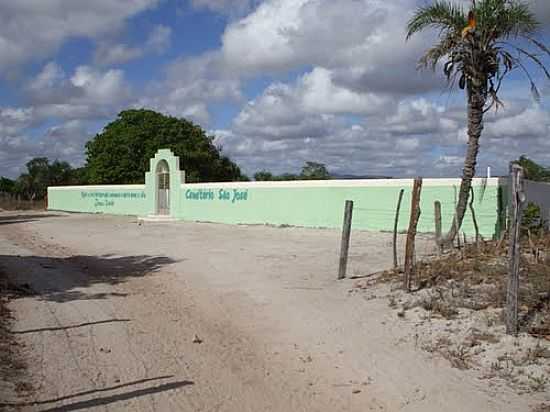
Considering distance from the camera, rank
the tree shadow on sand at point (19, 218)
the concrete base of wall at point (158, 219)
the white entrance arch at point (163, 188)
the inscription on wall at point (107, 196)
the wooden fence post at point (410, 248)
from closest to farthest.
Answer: the wooden fence post at point (410, 248)
the concrete base of wall at point (158, 219)
the white entrance arch at point (163, 188)
the tree shadow on sand at point (19, 218)
the inscription on wall at point (107, 196)

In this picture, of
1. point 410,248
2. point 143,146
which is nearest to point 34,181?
point 143,146

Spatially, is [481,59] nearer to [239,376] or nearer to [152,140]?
[239,376]

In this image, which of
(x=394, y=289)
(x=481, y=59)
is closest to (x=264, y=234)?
(x=481, y=59)

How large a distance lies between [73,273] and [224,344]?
674 cm

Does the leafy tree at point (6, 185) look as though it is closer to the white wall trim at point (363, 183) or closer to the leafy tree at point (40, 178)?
the leafy tree at point (40, 178)

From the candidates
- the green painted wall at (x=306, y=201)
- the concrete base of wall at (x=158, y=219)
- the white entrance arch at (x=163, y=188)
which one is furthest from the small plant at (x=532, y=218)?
the white entrance arch at (x=163, y=188)

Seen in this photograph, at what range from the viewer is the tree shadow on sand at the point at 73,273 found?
1116 centimetres

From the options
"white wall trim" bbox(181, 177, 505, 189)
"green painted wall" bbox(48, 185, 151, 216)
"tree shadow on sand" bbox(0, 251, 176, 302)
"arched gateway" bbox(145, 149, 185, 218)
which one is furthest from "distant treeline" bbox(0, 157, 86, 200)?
"tree shadow on sand" bbox(0, 251, 176, 302)

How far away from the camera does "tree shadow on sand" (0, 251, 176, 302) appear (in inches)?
439

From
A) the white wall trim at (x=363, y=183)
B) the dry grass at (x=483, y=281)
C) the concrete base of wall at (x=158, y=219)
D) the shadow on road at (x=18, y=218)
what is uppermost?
the white wall trim at (x=363, y=183)

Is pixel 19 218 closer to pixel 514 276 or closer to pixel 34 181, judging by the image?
pixel 34 181

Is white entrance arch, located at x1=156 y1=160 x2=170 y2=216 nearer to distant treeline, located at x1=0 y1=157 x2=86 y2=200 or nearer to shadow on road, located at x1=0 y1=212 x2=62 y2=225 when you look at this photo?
shadow on road, located at x1=0 y1=212 x2=62 y2=225

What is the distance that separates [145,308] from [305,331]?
2.82 meters

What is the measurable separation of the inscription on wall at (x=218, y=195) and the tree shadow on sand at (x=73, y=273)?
13.1m
